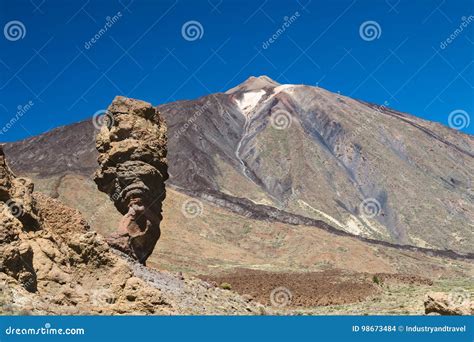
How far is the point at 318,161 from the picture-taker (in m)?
116

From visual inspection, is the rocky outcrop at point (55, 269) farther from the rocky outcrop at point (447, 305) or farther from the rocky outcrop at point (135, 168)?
the rocky outcrop at point (447, 305)

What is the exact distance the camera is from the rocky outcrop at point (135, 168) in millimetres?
22656

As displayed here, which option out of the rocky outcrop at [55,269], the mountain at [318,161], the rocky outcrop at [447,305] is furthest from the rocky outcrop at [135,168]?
the mountain at [318,161]

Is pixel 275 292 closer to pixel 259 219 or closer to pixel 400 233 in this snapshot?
pixel 259 219

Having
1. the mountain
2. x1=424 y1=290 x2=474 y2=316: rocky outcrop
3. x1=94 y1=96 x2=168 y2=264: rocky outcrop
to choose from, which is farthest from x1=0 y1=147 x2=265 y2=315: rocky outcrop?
the mountain

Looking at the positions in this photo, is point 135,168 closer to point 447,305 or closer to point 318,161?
point 447,305

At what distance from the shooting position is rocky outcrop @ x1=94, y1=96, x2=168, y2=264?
22.7 metres

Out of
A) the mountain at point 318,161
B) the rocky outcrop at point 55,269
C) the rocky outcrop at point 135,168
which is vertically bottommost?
the rocky outcrop at point 55,269

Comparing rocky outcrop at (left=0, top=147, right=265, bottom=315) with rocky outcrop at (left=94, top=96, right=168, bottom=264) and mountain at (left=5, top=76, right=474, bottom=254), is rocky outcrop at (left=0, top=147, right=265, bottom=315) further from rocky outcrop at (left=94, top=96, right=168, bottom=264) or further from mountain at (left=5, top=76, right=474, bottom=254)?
mountain at (left=5, top=76, right=474, bottom=254)

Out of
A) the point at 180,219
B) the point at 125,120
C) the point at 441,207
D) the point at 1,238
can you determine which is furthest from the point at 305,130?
the point at 1,238

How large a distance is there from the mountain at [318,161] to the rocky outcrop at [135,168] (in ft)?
192

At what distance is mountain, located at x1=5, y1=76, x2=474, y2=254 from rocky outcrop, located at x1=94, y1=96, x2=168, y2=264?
58.6 m

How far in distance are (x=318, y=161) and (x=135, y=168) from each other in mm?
94832

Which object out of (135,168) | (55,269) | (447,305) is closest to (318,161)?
(135,168)
